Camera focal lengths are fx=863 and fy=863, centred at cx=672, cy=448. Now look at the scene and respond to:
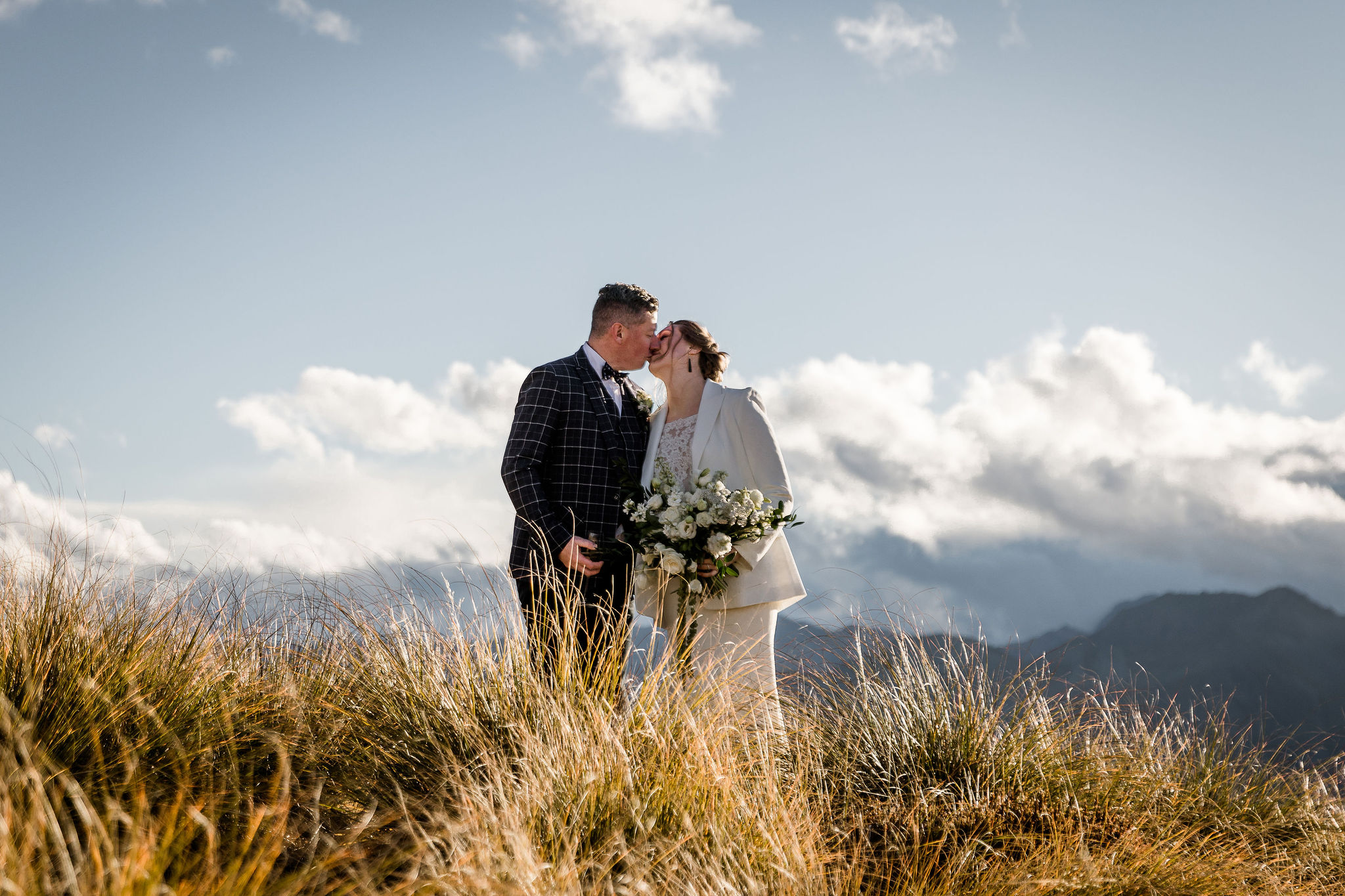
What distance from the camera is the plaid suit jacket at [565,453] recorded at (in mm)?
4285

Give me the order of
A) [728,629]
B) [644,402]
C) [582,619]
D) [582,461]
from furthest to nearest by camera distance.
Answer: [644,402] → [582,461] → [728,629] → [582,619]

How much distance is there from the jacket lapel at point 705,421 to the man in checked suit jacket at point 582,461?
34 cm

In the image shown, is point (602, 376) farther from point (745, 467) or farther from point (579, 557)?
point (579, 557)

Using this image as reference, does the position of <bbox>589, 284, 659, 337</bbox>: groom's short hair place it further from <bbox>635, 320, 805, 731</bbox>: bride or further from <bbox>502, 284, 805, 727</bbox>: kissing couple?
<bbox>635, 320, 805, 731</bbox>: bride

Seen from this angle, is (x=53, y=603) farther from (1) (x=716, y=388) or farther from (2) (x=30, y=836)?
Answer: (1) (x=716, y=388)

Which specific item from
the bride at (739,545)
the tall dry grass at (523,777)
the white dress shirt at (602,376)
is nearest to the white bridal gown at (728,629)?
the bride at (739,545)

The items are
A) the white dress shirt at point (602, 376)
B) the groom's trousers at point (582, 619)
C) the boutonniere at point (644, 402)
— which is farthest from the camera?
the boutonniere at point (644, 402)

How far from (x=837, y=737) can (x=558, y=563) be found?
1544 millimetres

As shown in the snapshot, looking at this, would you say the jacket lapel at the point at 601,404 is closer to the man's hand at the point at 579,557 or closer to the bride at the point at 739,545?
the bride at the point at 739,545

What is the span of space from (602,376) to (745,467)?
A: 0.92 m

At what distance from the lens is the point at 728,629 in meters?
4.24

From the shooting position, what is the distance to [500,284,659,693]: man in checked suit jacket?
4062 mm

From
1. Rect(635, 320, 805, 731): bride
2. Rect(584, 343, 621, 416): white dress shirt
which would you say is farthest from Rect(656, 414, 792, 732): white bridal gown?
Rect(584, 343, 621, 416): white dress shirt

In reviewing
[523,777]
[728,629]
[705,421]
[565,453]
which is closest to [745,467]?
[705,421]
